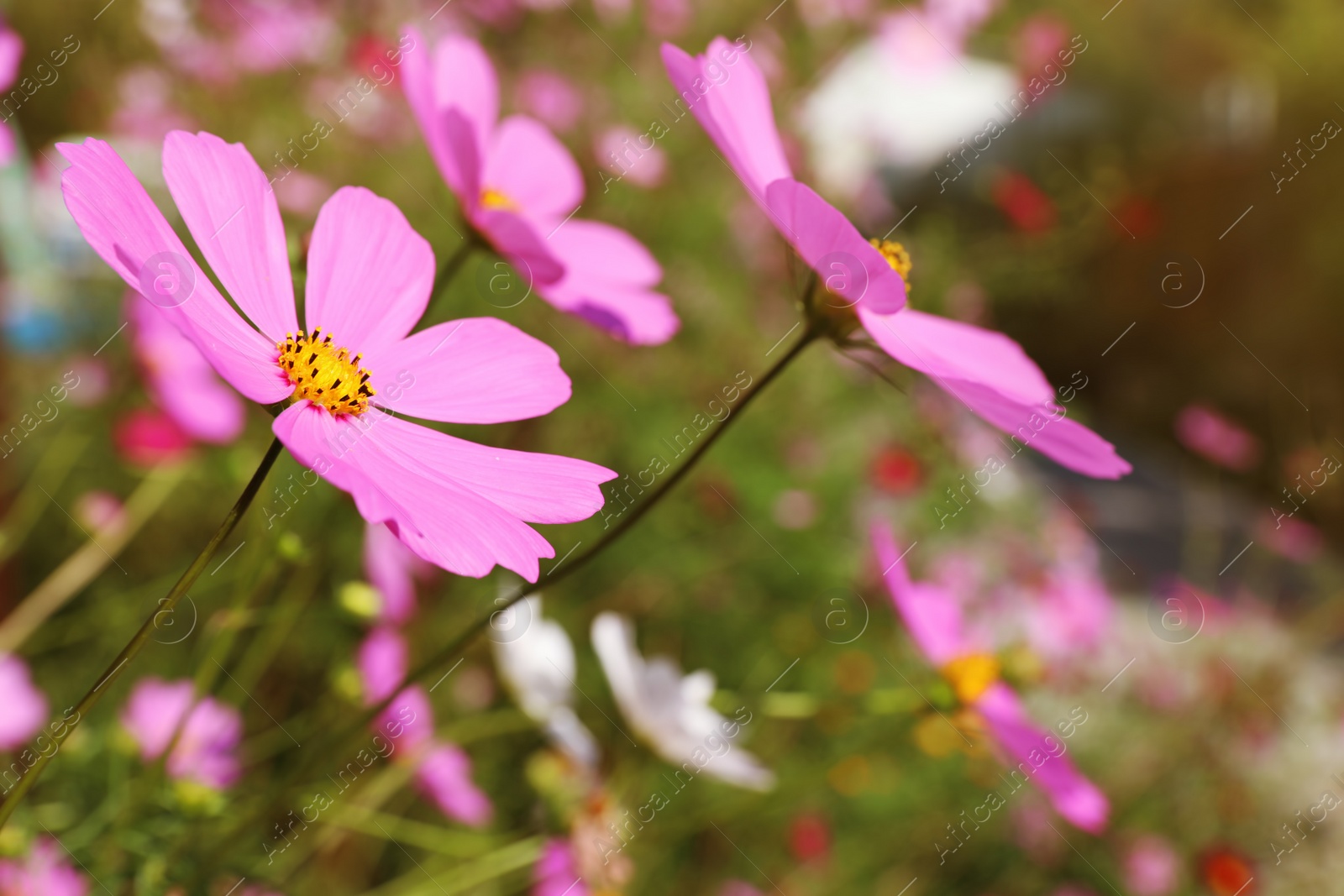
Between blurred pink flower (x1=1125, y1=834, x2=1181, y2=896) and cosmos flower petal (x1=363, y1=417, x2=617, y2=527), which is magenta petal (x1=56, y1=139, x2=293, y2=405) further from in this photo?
blurred pink flower (x1=1125, y1=834, x2=1181, y2=896)

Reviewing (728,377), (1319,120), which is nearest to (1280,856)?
(728,377)

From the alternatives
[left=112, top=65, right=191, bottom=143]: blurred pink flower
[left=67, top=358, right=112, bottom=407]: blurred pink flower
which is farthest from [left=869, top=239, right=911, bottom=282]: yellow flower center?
[left=112, top=65, right=191, bottom=143]: blurred pink flower

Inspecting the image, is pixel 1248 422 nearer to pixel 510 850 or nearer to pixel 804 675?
pixel 804 675

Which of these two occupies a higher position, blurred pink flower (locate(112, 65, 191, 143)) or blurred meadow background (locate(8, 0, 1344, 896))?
blurred pink flower (locate(112, 65, 191, 143))

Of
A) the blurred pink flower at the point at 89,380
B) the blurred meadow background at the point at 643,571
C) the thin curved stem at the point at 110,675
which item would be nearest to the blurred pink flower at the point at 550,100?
the blurred meadow background at the point at 643,571

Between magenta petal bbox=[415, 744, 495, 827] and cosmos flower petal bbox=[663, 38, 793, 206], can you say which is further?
magenta petal bbox=[415, 744, 495, 827]

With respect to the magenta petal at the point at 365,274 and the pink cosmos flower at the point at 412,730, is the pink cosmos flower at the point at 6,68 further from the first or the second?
the pink cosmos flower at the point at 412,730

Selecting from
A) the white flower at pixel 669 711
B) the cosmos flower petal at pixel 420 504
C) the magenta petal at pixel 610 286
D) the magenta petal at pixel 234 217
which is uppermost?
the magenta petal at pixel 234 217
